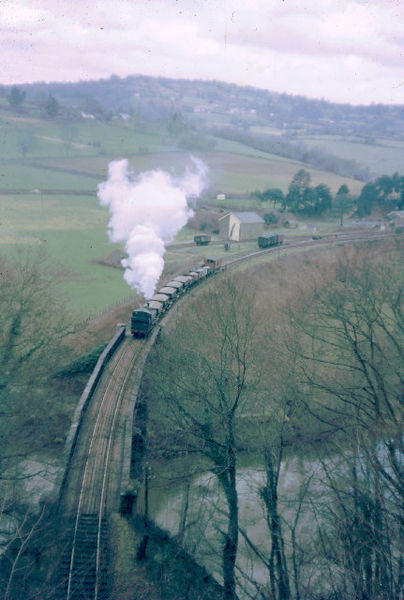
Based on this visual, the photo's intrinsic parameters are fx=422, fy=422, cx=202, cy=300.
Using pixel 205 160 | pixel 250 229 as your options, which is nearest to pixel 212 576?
pixel 250 229


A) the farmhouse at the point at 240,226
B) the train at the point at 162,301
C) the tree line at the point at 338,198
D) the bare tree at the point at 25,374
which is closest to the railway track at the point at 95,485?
the bare tree at the point at 25,374

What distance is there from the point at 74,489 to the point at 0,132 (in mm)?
62533

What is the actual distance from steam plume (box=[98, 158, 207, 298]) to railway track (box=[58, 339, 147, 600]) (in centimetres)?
1272

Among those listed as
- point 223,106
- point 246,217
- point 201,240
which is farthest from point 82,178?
point 223,106

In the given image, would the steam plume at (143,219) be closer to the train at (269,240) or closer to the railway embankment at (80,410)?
the railway embankment at (80,410)

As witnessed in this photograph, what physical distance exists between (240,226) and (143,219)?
19831 millimetres

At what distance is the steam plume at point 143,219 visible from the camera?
1320 inches

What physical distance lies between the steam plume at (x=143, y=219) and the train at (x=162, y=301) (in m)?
2.27

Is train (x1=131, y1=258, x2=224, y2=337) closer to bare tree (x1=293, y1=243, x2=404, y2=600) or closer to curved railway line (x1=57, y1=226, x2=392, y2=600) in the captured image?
curved railway line (x1=57, y1=226, x2=392, y2=600)

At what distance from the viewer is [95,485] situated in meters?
15.0

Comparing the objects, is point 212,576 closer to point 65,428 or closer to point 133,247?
point 65,428

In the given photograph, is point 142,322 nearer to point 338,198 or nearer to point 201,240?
point 201,240

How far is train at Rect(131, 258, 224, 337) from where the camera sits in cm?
2519

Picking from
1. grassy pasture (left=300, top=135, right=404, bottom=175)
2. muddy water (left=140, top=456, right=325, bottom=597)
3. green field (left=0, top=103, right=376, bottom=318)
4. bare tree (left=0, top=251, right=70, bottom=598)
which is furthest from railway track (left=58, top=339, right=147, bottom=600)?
grassy pasture (left=300, top=135, right=404, bottom=175)
